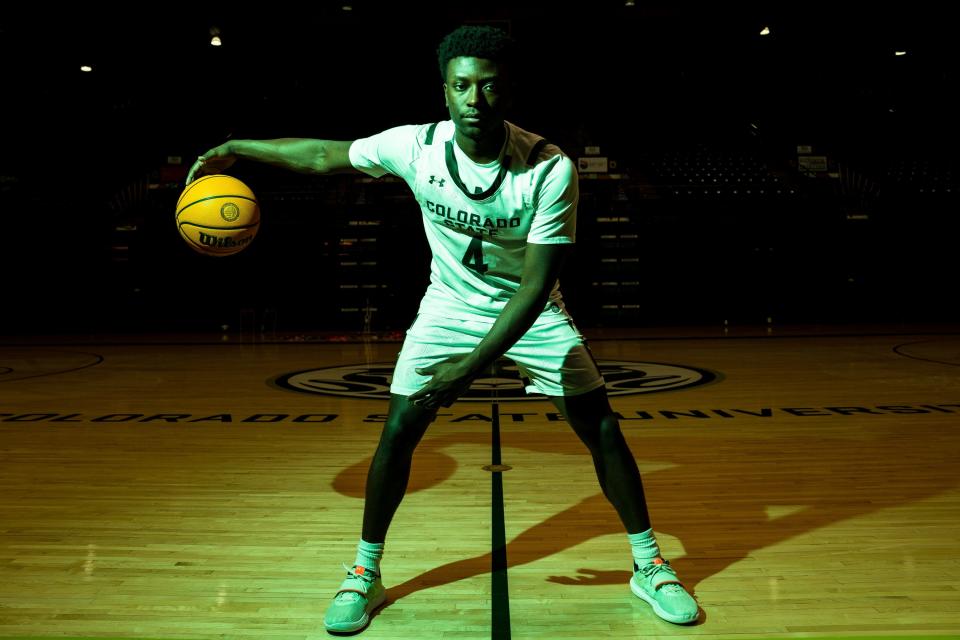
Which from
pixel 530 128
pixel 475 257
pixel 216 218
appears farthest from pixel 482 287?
pixel 530 128

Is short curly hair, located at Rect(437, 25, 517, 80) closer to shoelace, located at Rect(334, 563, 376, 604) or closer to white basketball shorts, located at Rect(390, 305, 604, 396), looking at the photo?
white basketball shorts, located at Rect(390, 305, 604, 396)

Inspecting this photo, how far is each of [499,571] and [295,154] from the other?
1382mm

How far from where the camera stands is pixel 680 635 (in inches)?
73.9

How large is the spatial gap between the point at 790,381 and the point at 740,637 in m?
5.24

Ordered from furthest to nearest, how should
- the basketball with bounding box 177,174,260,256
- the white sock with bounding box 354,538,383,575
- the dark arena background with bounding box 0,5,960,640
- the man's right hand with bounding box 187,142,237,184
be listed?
→ 1. the basketball with bounding box 177,174,260,256
2. the man's right hand with bounding box 187,142,237,184
3. the dark arena background with bounding box 0,5,960,640
4. the white sock with bounding box 354,538,383,575

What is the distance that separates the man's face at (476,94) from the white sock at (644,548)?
→ 1.15 meters

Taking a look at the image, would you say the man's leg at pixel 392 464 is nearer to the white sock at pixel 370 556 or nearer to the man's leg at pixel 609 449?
the white sock at pixel 370 556

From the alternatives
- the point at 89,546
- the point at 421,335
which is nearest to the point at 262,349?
the point at 89,546

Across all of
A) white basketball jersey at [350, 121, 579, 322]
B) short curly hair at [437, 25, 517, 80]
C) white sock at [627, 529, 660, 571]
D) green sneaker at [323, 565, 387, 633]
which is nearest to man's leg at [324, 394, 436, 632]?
green sneaker at [323, 565, 387, 633]

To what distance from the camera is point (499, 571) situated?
7.66ft

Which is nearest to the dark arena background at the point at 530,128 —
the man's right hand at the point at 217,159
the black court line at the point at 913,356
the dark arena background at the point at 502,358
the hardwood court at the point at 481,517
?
the dark arena background at the point at 502,358

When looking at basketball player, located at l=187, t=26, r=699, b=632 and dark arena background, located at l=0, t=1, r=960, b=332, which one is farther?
dark arena background, located at l=0, t=1, r=960, b=332

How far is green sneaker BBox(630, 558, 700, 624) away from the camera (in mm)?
1938

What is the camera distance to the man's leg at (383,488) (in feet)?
6.75
